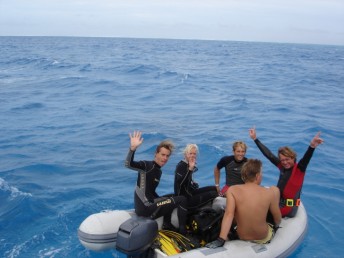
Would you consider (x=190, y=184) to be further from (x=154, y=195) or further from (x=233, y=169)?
(x=233, y=169)

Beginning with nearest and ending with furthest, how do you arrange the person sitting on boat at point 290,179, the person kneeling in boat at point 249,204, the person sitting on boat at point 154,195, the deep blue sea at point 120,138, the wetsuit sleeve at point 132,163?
1. the person kneeling in boat at point 249,204
2. the wetsuit sleeve at point 132,163
3. the person sitting on boat at point 154,195
4. the person sitting on boat at point 290,179
5. the deep blue sea at point 120,138

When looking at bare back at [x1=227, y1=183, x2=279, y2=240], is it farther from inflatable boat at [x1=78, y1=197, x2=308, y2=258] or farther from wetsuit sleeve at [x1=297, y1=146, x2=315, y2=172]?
wetsuit sleeve at [x1=297, y1=146, x2=315, y2=172]

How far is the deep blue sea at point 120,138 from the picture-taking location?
7.25 metres

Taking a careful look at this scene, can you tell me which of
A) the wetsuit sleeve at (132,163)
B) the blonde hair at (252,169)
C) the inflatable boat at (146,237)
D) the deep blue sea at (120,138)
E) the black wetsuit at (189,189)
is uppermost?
the blonde hair at (252,169)

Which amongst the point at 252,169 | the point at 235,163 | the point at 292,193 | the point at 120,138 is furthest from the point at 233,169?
the point at 120,138

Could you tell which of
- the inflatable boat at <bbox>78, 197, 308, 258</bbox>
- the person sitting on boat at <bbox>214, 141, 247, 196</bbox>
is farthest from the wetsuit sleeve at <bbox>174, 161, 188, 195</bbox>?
the person sitting on boat at <bbox>214, 141, 247, 196</bbox>

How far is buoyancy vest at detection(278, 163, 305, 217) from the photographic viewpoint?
546 centimetres

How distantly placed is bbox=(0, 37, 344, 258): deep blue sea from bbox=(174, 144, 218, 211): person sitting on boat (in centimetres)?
151

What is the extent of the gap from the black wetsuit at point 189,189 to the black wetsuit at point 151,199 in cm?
26

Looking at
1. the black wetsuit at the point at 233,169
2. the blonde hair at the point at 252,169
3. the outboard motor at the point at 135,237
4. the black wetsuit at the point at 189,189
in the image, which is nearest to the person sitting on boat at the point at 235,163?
the black wetsuit at the point at 233,169

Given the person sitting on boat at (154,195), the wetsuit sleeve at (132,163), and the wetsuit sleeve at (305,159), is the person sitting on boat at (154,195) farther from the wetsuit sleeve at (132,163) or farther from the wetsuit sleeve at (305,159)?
the wetsuit sleeve at (305,159)

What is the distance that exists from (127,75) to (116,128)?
54.2 feet

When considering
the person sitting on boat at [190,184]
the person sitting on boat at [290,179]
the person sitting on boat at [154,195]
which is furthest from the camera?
the person sitting on boat at [290,179]

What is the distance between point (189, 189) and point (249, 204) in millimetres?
1226
